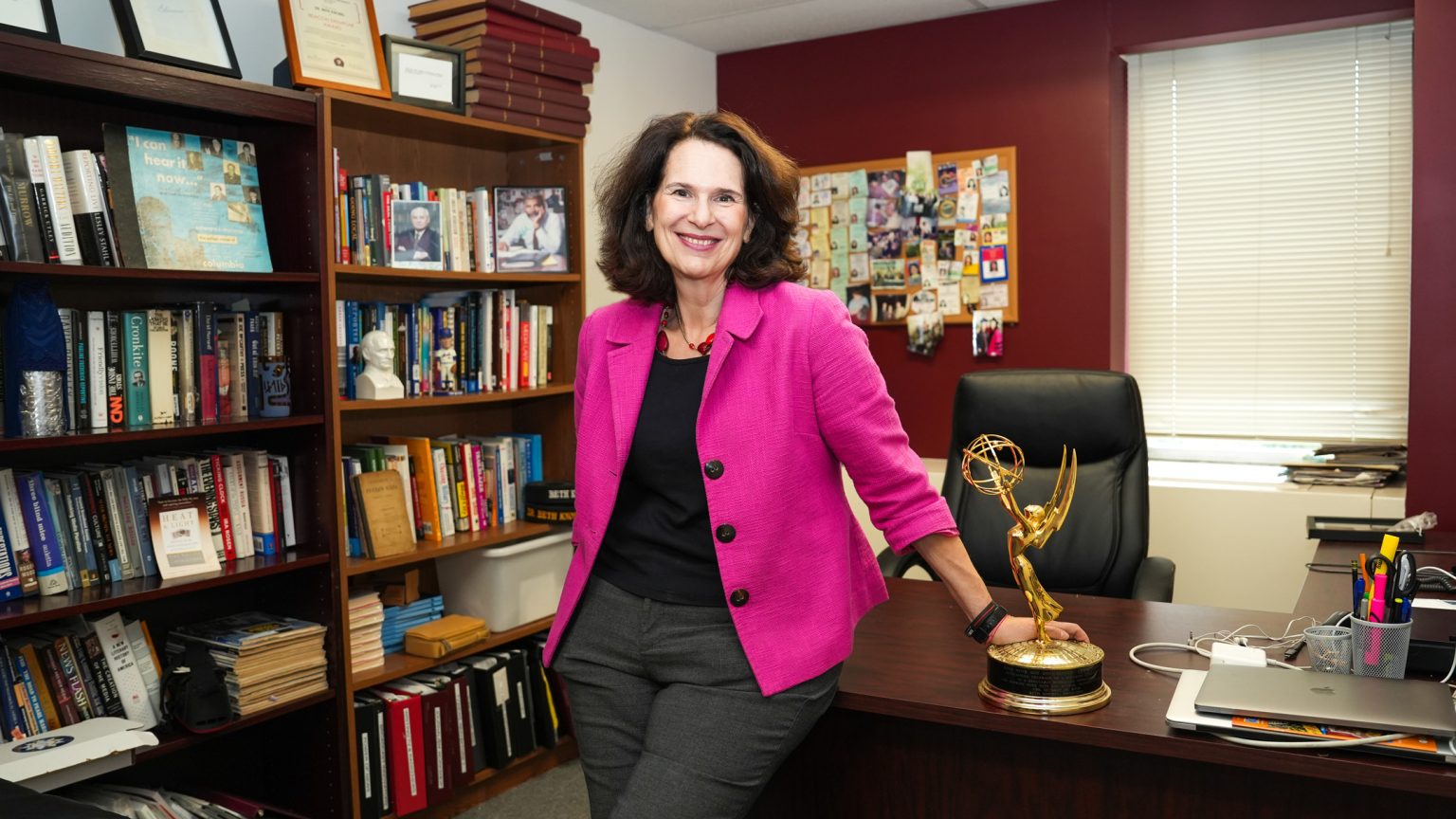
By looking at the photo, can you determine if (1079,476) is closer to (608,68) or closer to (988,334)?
(988,334)

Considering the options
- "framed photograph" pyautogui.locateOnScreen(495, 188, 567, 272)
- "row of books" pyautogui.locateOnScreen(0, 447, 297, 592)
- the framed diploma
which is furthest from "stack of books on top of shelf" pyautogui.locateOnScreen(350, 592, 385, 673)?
the framed diploma

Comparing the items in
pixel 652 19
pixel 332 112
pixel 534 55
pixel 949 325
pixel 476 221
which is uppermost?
pixel 652 19

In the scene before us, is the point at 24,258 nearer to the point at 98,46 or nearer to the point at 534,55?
the point at 98,46

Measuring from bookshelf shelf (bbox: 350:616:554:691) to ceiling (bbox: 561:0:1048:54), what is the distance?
2073 millimetres

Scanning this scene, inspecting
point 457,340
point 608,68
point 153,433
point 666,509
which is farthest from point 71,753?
point 608,68

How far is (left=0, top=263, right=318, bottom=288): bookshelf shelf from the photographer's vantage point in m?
2.18

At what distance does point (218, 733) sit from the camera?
2.45 metres

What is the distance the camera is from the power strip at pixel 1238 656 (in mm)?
1685

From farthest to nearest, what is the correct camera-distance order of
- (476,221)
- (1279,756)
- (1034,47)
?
(1034,47) < (476,221) < (1279,756)

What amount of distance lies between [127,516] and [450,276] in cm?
101

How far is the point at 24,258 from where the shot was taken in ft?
7.32

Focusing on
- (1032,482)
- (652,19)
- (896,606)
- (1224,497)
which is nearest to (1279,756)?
(896,606)

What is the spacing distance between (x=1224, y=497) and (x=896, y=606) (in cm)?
166

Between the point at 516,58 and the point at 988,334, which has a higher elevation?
the point at 516,58
